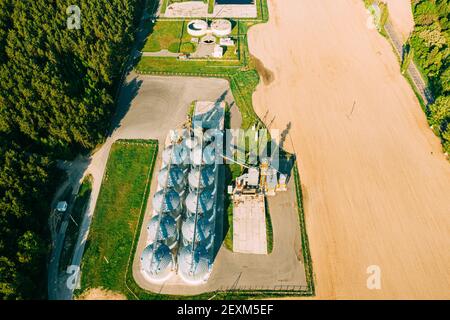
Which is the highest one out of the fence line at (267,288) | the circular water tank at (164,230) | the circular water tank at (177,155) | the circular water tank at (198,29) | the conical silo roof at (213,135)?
A: the circular water tank at (198,29)

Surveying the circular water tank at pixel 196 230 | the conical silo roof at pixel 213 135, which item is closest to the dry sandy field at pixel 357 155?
the conical silo roof at pixel 213 135

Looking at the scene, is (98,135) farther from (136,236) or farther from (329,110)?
(329,110)

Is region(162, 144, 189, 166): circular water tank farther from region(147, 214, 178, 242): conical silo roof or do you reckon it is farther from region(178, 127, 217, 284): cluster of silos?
region(147, 214, 178, 242): conical silo roof

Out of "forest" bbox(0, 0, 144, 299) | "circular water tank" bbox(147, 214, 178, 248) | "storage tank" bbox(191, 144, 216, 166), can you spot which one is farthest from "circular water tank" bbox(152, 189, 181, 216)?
"forest" bbox(0, 0, 144, 299)

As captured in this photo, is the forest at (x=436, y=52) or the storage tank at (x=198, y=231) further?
the forest at (x=436, y=52)

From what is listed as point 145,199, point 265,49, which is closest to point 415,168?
point 265,49

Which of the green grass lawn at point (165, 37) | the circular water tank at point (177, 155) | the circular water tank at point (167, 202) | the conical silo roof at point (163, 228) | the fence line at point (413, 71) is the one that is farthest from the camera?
the green grass lawn at point (165, 37)

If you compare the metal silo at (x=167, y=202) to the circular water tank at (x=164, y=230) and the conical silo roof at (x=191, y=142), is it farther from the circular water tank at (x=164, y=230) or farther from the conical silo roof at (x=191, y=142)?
the conical silo roof at (x=191, y=142)

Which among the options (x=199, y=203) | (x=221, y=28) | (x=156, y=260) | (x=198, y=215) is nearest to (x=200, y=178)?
(x=199, y=203)
